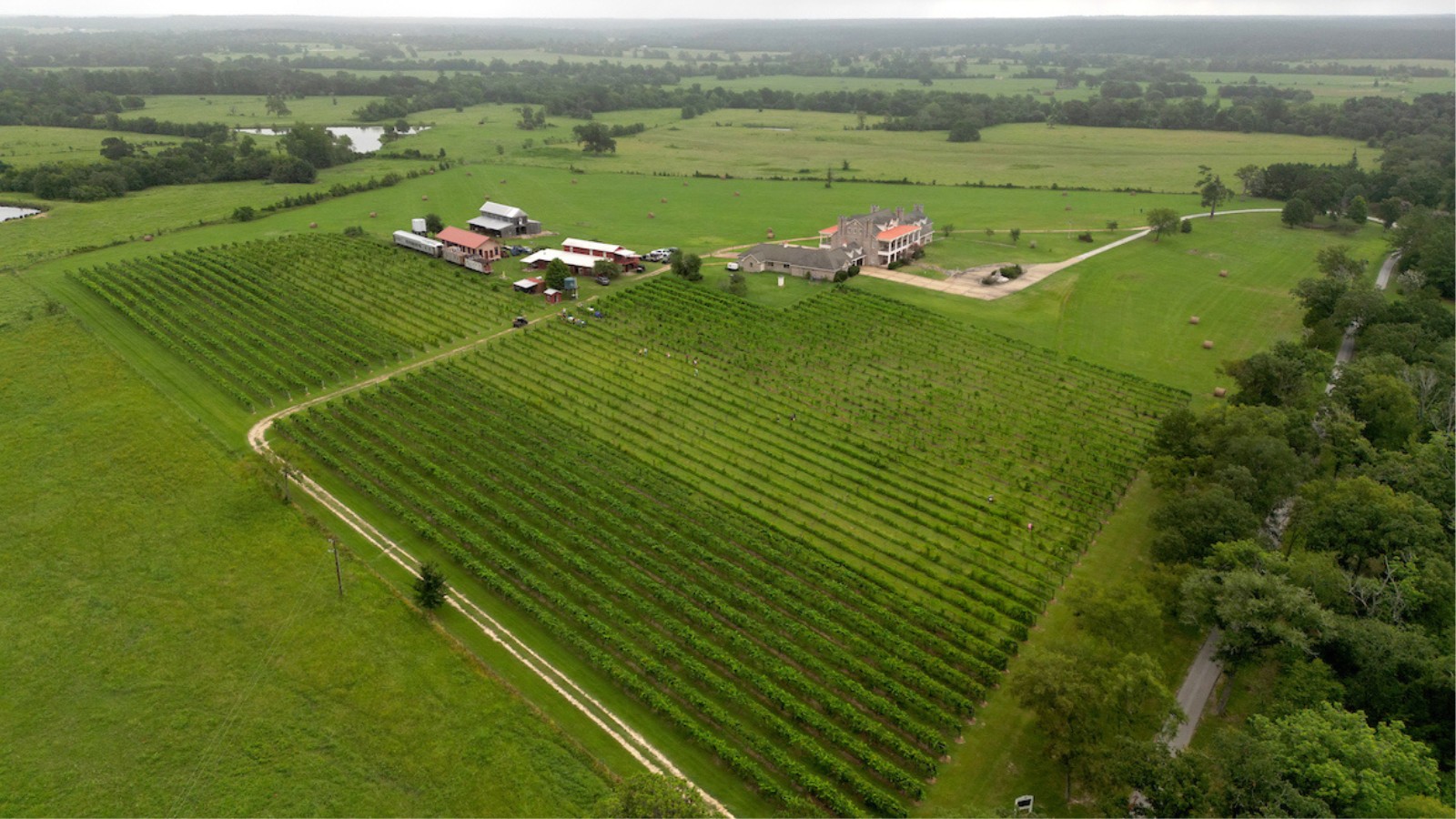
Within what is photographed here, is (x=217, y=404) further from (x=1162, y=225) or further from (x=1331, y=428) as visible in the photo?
(x=1162, y=225)

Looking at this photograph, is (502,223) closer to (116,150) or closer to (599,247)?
(599,247)

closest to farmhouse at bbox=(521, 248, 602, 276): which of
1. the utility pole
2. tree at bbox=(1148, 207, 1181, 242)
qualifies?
the utility pole

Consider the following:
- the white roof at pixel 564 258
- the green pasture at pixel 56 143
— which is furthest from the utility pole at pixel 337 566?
the green pasture at pixel 56 143

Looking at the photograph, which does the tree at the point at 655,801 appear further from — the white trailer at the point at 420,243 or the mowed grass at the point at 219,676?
the white trailer at the point at 420,243

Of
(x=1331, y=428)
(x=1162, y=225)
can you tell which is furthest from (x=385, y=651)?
(x=1162, y=225)

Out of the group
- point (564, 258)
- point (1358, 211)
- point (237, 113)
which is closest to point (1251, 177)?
point (1358, 211)

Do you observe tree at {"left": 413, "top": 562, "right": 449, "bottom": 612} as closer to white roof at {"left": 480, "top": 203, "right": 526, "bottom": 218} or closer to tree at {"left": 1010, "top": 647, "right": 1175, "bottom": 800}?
tree at {"left": 1010, "top": 647, "right": 1175, "bottom": 800}
